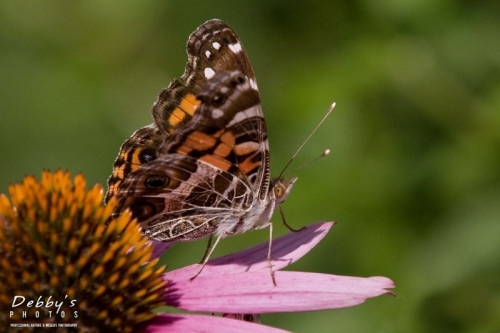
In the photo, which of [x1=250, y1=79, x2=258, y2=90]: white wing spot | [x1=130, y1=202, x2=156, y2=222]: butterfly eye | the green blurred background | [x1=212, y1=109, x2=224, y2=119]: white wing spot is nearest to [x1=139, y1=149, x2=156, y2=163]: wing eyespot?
[x1=130, y1=202, x2=156, y2=222]: butterfly eye

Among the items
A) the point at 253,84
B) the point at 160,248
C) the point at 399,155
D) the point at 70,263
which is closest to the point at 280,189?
the point at 253,84

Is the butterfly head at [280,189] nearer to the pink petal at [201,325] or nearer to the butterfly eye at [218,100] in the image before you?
the butterfly eye at [218,100]

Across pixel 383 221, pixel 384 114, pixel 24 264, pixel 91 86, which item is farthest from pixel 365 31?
pixel 24 264

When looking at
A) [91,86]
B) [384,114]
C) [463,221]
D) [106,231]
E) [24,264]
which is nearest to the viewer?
[24,264]

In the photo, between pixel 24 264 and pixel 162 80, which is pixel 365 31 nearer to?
pixel 162 80

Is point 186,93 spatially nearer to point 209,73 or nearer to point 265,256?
point 209,73
